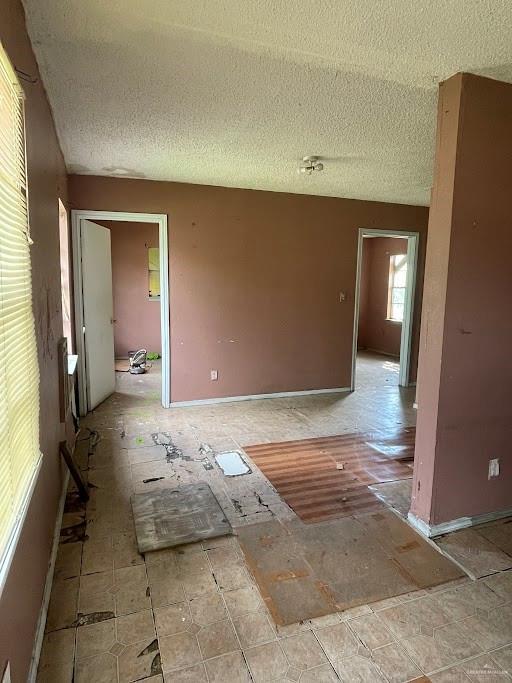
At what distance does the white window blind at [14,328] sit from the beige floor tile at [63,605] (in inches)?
26.4

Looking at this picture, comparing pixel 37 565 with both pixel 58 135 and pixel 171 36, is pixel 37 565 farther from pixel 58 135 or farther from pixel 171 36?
pixel 58 135

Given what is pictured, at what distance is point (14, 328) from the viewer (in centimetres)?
132

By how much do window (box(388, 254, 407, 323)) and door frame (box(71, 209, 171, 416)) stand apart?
5.16 m

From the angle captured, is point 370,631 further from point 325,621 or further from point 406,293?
point 406,293

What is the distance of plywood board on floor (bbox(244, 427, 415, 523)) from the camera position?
2.57 meters

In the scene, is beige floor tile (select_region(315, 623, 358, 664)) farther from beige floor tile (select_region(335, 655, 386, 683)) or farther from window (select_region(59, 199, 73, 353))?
window (select_region(59, 199, 73, 353))

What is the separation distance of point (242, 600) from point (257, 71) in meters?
2.52

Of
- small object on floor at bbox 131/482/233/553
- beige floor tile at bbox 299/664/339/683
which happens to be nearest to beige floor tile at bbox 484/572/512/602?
beige floor tile at bbox 299/664/339/683

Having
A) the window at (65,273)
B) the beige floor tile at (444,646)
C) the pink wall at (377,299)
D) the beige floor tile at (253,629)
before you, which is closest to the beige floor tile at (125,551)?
the beige floor tile at (253,629)

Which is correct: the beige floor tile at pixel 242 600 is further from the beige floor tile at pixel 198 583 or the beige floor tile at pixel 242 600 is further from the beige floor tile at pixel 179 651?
the beige floor tile at pixel 179 651

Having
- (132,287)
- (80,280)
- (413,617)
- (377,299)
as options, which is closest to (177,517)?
(413,617)

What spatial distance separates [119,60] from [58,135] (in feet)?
4.00

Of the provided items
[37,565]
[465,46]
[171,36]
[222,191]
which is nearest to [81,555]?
[37,565]

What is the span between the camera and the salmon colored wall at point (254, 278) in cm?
438
